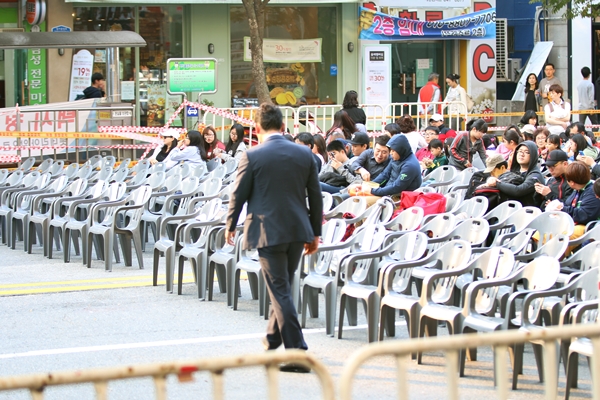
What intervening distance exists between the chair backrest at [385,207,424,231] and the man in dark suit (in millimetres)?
2888

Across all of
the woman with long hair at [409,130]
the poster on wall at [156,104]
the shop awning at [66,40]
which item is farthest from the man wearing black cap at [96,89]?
the woman with long hair at [409,130]

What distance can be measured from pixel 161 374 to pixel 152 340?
4.54 metres

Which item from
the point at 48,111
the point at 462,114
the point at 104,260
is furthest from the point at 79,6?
the point at 104,260

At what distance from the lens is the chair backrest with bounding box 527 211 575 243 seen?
8.98 meters

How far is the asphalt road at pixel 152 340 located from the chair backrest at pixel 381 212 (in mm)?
1074

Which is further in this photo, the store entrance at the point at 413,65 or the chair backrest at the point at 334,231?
the store entrance at the point at 413,65

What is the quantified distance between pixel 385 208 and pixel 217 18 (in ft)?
50.0

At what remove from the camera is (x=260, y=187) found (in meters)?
6.83

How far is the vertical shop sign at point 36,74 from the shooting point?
23.2m

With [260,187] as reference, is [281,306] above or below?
below

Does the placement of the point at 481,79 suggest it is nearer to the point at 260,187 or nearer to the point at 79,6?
the point at 79,6

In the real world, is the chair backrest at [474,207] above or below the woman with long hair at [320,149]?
below

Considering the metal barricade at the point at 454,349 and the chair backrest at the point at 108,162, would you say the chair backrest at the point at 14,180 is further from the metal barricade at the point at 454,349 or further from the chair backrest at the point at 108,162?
the metal barricade at the point at 454,349

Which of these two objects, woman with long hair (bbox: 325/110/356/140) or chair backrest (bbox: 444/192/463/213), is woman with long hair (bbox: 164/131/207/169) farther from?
chair backrest (bbox: 444/192/463/213)
